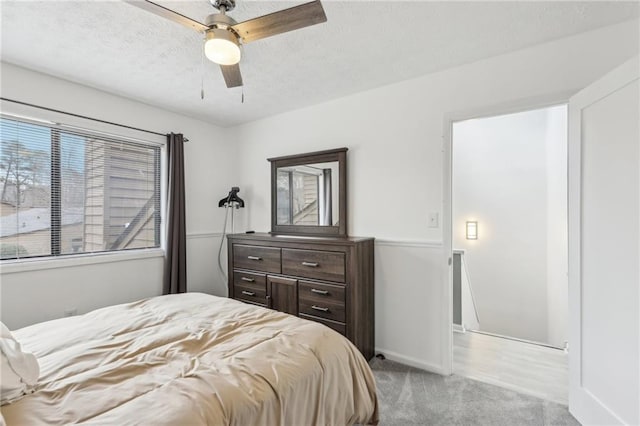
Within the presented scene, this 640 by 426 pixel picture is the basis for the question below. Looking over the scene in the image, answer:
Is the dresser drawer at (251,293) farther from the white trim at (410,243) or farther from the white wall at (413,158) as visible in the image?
the white trim at (410,243)

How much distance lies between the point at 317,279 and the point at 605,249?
6.39ft

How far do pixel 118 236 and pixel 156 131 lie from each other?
117cm

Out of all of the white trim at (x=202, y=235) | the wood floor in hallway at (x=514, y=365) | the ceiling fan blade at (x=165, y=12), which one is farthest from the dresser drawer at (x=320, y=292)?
the ceiling fan blade at (x=165, y=12)

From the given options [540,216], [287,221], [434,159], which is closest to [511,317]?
[540,216]

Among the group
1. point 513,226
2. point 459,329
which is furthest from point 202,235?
point 513,226

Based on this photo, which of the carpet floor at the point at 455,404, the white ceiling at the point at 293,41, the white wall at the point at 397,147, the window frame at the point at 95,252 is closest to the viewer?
the white ceiling at the point at 293,41

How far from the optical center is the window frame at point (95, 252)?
94.6 inches

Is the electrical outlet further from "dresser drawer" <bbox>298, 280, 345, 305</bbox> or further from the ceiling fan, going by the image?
the ceiling fan

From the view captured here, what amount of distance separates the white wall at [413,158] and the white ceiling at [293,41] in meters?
0.14

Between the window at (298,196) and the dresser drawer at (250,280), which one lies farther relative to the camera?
the window at (298,196)

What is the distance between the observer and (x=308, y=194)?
127 inches

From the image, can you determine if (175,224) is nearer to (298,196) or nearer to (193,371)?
(298,196)

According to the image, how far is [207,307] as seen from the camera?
197 centimetres

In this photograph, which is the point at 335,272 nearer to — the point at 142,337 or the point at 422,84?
the point at 142,337
